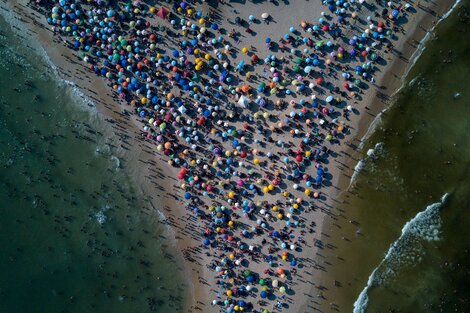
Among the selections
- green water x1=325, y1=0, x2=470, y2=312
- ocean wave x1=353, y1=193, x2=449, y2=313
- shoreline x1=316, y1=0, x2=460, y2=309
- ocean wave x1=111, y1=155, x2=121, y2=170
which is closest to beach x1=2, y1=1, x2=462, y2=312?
shoreline x1=316, y1=0, x2=460, y2=309

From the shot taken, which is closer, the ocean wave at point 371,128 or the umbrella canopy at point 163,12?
the ocean wave at point 371,128

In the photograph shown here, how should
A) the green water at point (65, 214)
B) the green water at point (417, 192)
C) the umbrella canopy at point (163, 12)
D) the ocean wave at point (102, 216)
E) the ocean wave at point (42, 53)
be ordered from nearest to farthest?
the green water at point (417, 192)
the green water at point (65, 214)
the umbrella canopy at point (163, 12)
the ocean wave at point (102, 216)
the ocean wave at point (42, 53)

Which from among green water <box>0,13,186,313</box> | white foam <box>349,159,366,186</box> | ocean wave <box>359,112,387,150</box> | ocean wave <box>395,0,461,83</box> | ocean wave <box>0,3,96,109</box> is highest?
ocean wave <box>395,0,461,83</box>

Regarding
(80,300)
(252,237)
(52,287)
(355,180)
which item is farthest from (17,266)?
(355,180)

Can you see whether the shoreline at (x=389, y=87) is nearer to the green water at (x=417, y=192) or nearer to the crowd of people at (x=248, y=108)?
the green water at (x=417, y=192)

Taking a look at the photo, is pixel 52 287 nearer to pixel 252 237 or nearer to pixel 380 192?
pixel 252 237

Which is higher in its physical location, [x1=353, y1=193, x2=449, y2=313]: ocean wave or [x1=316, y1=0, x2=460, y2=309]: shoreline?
[x1=316, y1=0, x2=460, y2=309]: shoreline

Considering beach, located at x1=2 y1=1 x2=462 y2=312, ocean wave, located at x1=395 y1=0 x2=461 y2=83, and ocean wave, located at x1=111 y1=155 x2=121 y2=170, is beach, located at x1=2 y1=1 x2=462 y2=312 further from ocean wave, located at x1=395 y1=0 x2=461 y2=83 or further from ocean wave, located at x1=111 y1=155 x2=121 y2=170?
ocean wave, located at x1=111 y1=155 x2=121 y2=170

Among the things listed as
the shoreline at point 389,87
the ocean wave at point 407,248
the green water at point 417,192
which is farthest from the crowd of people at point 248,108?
the ocean wave at point 407,248
